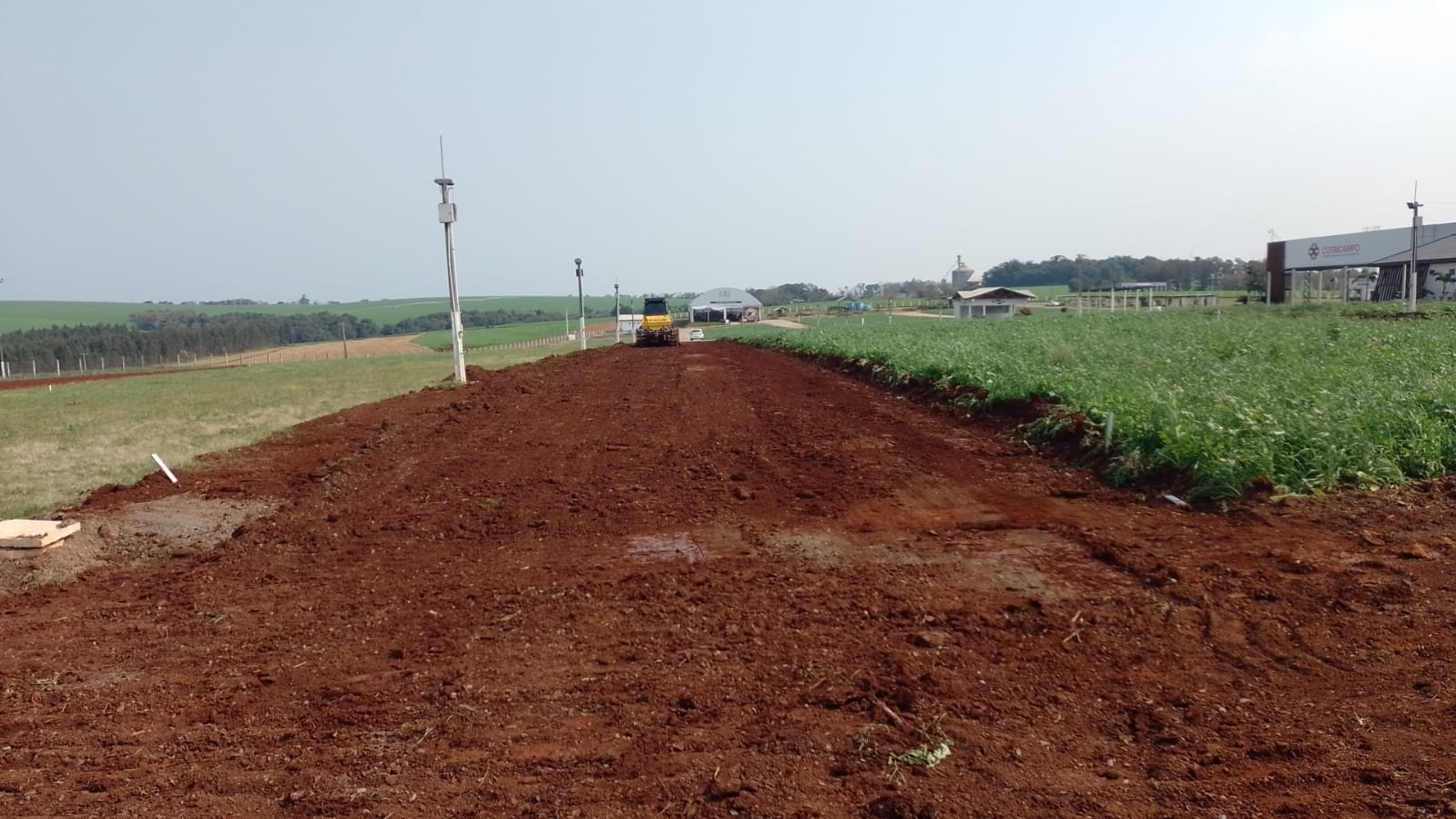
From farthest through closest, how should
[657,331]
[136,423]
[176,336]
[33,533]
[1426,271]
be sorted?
[176,336] → [657,331] → [1426,271] → [136,423] → [33,533]

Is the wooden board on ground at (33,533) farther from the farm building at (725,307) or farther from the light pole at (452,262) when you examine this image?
the farm building at (725,307)

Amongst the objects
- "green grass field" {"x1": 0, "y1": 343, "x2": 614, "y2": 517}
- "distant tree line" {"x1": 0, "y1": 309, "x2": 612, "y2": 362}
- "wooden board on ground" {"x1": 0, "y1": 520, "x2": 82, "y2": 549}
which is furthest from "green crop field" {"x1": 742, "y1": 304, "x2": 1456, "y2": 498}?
"distant tree line" {"x1": 0, "y1": 309, "x2": 612, "y2": 362}

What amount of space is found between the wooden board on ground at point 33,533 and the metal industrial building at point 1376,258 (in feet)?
181

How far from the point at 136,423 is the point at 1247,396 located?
2001cm

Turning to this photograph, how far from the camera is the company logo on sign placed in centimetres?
5528

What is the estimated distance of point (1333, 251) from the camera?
56844 millimetres

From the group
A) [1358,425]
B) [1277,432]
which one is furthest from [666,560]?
[1358,425]

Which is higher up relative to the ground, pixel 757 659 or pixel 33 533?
pixel 33 533

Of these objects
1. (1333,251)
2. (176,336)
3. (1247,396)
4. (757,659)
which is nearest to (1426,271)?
(1333,251)

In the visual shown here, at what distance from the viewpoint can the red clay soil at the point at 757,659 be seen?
12.2 ft

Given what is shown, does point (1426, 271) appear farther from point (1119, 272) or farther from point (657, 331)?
point (1119, 272)

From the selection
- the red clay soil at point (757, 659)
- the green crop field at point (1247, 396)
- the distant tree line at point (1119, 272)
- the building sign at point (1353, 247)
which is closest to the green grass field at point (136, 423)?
the red clay soil at point (757, 659)

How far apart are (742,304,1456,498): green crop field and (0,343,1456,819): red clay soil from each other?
0.58 meters

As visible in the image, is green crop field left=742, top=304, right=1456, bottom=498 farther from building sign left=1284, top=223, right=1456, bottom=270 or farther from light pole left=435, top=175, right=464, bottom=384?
building sign left=1284, top=223, right=1456, bottom=270
